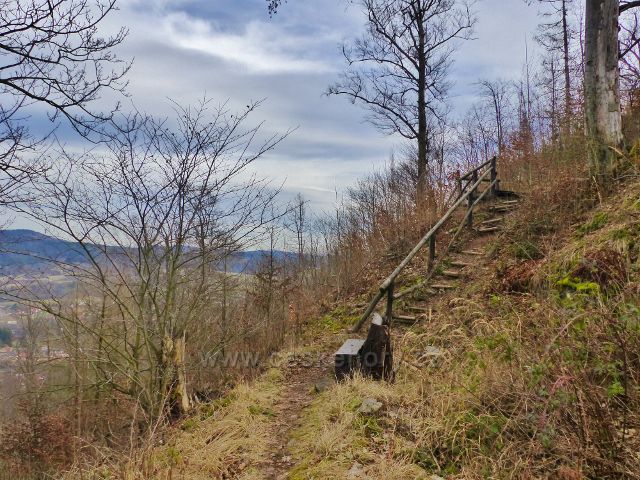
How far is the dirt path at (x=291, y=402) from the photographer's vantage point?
361cm

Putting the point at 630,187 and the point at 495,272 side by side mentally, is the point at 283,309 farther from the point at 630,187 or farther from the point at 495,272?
the point at 630,187

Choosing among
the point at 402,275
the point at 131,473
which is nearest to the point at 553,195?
the point at 402,275

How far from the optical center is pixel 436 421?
3238 mm

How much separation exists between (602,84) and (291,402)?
263 inches

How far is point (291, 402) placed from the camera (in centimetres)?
522

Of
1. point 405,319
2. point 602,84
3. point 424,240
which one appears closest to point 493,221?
point 424,240

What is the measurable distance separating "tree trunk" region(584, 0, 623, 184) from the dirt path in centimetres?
519

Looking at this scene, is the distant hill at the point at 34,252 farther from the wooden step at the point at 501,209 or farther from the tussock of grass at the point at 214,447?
the wooden step at the point at 501,209

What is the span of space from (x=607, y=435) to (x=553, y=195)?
528 cm

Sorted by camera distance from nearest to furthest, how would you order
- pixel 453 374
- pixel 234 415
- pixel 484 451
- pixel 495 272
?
pixel 484 451 < pixel 453 374 < pixel 234 415 < pixel 495 272

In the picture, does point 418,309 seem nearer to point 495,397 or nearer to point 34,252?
point 495,397

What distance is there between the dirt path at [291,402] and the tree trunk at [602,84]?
5189 millimetres

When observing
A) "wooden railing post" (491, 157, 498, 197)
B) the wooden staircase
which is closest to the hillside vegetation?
the wooden staircase

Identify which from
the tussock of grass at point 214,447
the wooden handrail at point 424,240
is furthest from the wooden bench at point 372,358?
the tussock of grass at point 214,447
